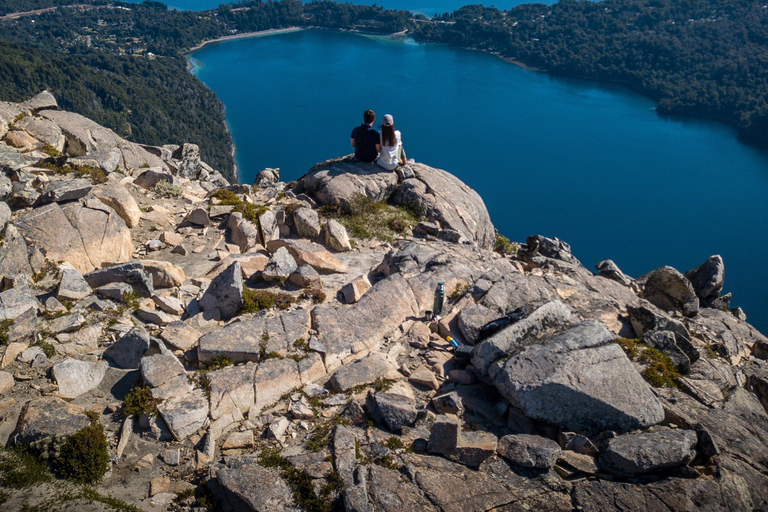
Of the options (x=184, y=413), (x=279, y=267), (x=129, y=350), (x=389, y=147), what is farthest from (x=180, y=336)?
(x=389, y=147)

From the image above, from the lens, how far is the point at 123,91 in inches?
4082

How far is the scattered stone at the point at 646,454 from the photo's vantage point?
268 inches

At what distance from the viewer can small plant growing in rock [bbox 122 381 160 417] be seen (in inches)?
303

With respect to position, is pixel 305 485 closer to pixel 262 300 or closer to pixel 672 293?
pixel 262 300

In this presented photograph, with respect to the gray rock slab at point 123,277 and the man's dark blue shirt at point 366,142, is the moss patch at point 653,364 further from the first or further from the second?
the man's dark blue shirt at point 366,142

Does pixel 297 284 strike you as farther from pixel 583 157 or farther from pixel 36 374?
pixel 583 157

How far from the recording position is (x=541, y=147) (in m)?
92.1

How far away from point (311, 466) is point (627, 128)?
357ft

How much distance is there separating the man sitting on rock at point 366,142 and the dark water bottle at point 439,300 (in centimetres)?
832

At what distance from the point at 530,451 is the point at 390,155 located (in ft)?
40.1

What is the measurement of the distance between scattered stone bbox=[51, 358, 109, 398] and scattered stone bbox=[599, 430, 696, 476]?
27.2 feet

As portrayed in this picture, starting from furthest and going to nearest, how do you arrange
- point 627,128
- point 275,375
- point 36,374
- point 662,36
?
1. point 662,36
2. point 627,128
3. point 275,375
4. point 36,374

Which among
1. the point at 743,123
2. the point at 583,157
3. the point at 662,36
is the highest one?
the point at 662,36

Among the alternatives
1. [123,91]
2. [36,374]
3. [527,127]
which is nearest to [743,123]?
[527,127]
